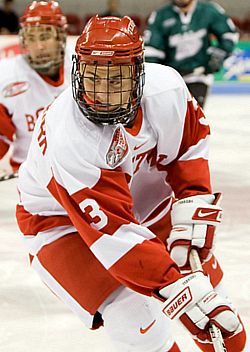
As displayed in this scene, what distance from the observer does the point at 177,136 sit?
6.03ft

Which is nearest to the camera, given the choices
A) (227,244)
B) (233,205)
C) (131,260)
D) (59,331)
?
(131,260)

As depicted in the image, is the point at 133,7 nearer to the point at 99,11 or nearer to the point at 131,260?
the point at 99,11

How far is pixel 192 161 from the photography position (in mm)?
1871

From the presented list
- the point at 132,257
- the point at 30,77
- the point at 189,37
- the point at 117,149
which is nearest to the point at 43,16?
the point at 30,77

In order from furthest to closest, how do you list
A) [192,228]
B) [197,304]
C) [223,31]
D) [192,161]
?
[223,31], [192,161], [192,228], [197,304]

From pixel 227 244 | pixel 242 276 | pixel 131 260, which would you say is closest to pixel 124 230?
pixel 131 260

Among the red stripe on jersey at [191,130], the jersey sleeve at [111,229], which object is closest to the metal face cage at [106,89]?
the jersey sleeve at [111,229]

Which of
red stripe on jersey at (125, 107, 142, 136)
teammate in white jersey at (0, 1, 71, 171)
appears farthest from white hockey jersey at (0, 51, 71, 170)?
red stripe on jersey at (125, 107, 142, 136)

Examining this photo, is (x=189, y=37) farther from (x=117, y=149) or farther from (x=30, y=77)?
(x=117, y=149)

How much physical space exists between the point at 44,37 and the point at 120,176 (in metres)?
1.61

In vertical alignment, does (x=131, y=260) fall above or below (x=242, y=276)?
above

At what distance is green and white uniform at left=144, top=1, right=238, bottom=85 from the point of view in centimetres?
502

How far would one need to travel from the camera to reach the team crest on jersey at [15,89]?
10.9ft

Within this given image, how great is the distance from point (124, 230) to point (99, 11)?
7142 millimetres
